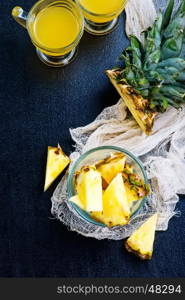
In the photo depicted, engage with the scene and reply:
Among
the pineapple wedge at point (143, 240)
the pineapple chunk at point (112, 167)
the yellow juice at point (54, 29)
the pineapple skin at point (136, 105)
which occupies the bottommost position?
the pineapple wedge at point (143, 240)

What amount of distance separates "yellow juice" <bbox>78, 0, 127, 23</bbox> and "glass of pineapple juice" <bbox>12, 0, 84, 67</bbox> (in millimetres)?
27

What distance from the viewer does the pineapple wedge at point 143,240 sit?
52.7 inches

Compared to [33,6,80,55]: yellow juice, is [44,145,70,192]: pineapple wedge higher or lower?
lower

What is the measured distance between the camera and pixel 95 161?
1.36m

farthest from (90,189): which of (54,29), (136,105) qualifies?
(54,29)

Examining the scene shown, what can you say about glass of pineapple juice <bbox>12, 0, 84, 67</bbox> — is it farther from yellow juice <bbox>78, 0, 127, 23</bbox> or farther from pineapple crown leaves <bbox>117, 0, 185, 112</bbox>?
pineapple crown leaves <bbox>117, 0, 185, 112</bbox>

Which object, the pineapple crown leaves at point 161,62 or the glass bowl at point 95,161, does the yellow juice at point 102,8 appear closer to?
the pineapple crown leaves at point 161,62

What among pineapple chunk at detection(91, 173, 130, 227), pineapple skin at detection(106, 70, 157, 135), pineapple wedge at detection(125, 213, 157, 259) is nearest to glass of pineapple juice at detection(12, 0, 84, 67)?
pineapple skin at detection(106, 70, 157, 135)

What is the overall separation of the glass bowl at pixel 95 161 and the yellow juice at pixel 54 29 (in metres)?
0.34

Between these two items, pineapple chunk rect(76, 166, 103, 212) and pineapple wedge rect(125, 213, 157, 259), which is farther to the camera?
pineapple wedge rect(125, 213, 157, 259)

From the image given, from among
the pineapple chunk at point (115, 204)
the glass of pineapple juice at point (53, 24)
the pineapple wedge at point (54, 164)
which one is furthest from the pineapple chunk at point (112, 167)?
the glass of pineapple juice at point (53, 24)

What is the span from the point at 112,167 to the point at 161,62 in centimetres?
35

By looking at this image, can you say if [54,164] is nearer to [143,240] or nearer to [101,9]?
[143,240]

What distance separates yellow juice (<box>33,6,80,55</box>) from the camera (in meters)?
1.39
